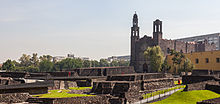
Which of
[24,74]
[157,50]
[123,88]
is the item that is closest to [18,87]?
[123,88]

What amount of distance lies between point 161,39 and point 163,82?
42997 millimetres

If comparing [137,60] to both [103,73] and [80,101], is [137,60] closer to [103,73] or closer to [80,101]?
[103,73]

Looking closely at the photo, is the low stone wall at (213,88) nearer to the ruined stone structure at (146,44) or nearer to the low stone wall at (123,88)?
the low stone wall at (123,88)

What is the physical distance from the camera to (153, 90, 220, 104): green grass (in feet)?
80.3

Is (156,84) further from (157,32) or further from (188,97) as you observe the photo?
(157,32)

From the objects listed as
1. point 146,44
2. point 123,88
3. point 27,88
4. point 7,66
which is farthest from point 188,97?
point 7,66

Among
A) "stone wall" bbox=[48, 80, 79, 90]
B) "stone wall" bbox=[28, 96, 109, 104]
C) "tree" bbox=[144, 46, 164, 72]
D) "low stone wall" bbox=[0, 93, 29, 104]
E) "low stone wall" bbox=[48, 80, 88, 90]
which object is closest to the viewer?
"stone wall" bbox=[28, 96, 109, 104]

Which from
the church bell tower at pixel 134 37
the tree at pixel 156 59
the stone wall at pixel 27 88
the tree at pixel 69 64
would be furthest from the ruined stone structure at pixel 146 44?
the stone wall at pixel 27 88

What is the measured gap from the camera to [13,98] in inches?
813

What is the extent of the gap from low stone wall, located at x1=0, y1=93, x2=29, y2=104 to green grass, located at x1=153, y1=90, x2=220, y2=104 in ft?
45.1

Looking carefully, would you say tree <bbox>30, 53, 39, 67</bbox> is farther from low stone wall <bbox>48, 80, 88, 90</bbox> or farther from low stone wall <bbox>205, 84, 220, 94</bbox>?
low stone wall <bbox>205, 84, 220, 94</bbox>

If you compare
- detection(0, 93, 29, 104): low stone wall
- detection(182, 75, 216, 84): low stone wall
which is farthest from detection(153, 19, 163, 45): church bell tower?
detection(0, 93, 29, 104): low stone wall

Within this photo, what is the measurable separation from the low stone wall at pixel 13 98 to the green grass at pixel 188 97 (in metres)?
13.8

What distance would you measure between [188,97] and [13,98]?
1808cm
